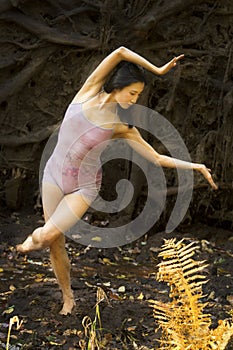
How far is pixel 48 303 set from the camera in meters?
5.78

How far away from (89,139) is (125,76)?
51cm

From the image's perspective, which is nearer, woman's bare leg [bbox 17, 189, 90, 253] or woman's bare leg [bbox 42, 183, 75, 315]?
woman's bare leg [bbox 17, 189, 90, 253]

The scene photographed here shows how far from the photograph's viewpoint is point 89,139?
4863 mm

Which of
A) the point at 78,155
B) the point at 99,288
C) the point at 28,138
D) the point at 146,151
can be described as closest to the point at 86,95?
the point at 78,155

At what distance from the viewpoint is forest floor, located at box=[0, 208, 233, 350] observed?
5164 mm

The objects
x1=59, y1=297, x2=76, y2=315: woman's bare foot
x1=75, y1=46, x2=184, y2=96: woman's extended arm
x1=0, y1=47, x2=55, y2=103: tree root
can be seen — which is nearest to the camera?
x1=75, y1=46, x2=184, y2=96: woman's extended arm

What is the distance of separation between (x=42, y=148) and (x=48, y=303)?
3737 mm

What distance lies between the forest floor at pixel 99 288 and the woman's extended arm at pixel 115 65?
148cm

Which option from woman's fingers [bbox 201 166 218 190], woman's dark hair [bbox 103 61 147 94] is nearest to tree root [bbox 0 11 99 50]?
woman's dark hair [bbox 103 61 147 94]

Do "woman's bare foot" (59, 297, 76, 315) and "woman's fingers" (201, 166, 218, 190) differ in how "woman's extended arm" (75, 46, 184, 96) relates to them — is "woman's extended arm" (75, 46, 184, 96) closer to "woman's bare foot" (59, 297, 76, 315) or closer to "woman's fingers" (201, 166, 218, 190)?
"woman's fingers" (201, 166, 218, 190)

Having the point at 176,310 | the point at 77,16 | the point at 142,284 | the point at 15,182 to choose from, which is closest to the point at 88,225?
the point at 15,182

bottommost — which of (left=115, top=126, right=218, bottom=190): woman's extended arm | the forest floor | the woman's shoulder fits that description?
the forest floor

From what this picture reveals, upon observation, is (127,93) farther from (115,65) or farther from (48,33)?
(48,33)

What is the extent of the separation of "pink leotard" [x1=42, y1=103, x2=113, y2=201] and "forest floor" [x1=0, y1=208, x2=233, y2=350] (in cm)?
78
